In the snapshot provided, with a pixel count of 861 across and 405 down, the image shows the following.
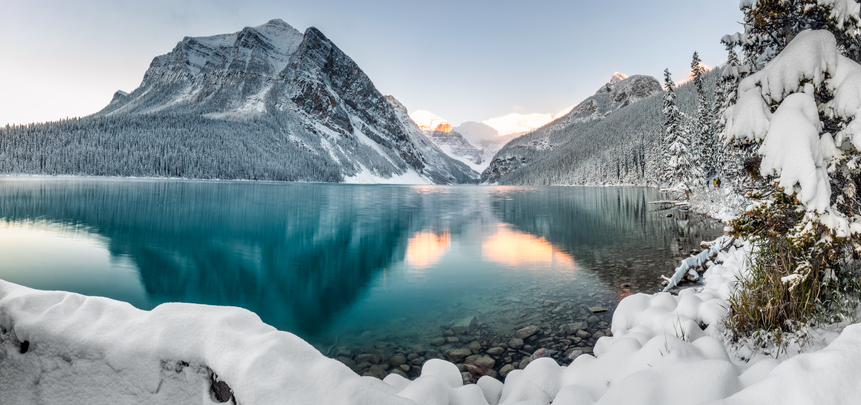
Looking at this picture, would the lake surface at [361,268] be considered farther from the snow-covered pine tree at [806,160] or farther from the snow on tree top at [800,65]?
the snow on tree top at [800,65]

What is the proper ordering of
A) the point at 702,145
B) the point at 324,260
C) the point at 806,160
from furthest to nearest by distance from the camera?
1. the point at 702,145
2. the point at 324,260
3. the point at 806,160

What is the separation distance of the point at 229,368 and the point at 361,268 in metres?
12.8

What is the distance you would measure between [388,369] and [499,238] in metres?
16.0

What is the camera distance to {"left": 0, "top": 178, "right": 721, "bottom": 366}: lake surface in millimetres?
9828

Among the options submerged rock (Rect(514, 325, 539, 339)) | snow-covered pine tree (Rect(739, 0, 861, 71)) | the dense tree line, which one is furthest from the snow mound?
the dense tree line

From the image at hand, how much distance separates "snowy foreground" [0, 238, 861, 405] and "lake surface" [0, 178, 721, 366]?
4.69m

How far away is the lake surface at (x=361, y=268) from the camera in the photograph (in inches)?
387

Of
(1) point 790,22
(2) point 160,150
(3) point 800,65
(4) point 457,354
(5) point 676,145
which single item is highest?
(2) point 160,150

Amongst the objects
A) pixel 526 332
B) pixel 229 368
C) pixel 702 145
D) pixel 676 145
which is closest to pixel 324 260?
pixel 526 332

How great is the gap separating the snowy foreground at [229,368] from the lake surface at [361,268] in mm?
4688

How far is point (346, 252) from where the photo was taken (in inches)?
738

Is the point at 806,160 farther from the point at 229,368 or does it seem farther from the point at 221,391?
the point at 221,391

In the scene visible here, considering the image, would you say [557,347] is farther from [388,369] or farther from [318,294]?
[318,294]

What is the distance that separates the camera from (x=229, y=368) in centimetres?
287
